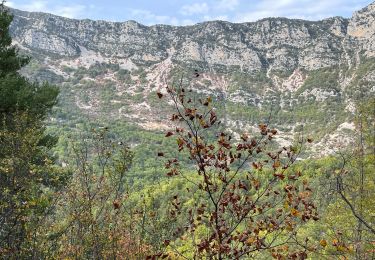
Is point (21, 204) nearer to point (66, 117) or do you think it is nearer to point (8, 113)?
point (8, 113)

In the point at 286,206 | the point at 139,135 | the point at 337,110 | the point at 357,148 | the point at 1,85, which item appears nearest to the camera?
the point at 286,206

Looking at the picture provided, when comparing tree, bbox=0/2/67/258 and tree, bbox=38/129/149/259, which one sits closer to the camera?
tree, bbox=0/2/67/258

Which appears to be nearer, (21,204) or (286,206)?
(286,206)

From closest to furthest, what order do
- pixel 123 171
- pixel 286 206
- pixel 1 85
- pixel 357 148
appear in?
pixel 286 206 → pixel 123 171 → pixel 1 85 → pixel 357 148

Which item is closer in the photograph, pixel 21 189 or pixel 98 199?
pixel 21 189

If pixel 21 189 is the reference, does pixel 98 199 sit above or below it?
below

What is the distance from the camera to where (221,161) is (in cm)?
554

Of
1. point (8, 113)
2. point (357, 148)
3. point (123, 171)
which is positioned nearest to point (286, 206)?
point (123, 171)

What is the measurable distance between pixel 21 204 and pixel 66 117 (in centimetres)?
19177

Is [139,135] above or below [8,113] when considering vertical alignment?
below

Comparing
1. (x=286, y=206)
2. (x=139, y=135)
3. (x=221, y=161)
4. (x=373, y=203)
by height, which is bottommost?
(x=139, y=135)

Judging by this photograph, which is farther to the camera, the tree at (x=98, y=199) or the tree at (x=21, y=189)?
the tree at (x=98, y=199)

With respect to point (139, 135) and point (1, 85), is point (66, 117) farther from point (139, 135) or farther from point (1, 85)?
point (1, 85)

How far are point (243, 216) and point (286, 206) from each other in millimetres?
602
